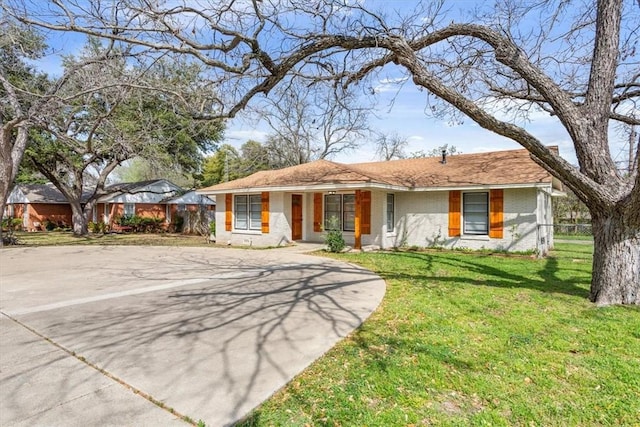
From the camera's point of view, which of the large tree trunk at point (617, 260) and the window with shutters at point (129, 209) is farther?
the window with shutters at point (129, 209)

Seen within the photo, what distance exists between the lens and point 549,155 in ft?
19.1

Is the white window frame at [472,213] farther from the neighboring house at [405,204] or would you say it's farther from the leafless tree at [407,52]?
the leafless tree at [407,52]

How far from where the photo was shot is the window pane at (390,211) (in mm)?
14805

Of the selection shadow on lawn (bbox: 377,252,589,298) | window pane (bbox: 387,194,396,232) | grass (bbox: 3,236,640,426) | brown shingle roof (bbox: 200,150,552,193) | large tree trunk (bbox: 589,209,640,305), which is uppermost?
brown shingle roof (bbox: 200,150,552,193)

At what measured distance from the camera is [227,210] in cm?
1691

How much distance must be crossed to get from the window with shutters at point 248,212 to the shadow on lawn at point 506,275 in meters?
7.33

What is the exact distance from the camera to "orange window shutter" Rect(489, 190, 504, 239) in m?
12.8

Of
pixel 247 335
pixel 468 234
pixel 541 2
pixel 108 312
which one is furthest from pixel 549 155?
pixel 468 234

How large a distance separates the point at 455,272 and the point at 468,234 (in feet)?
16.9

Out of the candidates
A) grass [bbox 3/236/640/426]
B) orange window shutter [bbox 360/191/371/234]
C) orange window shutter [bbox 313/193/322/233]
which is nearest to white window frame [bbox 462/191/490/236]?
orange window shutter [bbox 360/191/371/234]

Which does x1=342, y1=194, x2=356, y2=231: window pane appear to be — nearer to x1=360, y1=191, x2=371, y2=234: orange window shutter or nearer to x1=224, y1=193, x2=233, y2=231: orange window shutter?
x1=360, y1=191, x2=371, y2=234: orange window shutter

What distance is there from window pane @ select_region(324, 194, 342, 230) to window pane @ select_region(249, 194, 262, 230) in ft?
9.27

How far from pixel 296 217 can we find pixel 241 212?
8.21 ft

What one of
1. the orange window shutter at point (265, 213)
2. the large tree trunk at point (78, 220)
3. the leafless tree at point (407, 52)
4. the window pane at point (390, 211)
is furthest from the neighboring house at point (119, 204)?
the leafless tree at point (407, 52)
